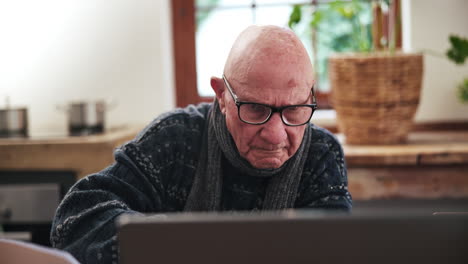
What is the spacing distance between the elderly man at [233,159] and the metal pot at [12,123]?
1426 mm

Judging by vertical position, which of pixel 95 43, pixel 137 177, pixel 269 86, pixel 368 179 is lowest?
pixel 368 179

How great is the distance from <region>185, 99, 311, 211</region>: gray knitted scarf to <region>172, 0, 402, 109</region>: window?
1547 mm

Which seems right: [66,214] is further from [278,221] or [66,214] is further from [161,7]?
[161,7]

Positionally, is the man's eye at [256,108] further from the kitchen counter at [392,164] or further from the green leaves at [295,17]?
the green leaves at [295,17]

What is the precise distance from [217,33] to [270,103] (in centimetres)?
186

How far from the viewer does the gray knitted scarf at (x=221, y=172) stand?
1299 mm

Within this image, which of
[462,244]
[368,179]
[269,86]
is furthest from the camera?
[368,179]

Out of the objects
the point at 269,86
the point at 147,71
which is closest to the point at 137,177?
the point at 269,86

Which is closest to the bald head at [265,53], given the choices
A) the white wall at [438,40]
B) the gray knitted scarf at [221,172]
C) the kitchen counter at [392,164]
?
the gray knitted scarf at [221,172]

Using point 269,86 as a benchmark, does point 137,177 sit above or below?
below

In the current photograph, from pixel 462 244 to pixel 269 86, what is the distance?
0.62 meters

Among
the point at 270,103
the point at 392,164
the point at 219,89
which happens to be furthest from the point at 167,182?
the point at 392,164

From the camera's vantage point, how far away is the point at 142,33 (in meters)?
2.82

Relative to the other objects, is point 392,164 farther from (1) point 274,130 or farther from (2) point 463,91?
(1) point 274,130
